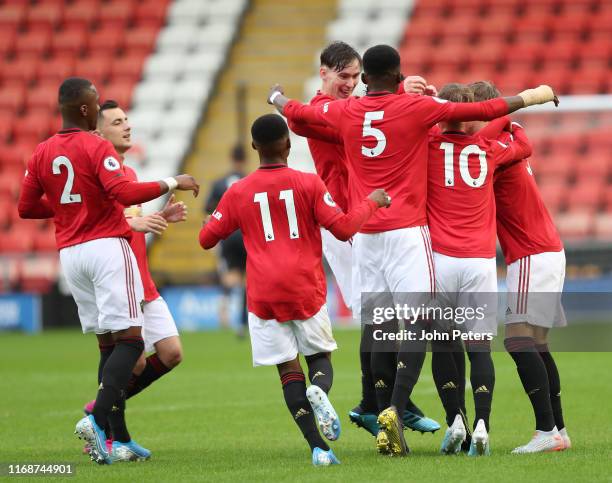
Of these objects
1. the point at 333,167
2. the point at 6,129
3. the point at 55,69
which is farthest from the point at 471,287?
the point at 55,69

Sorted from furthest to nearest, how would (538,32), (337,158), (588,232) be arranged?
(538,32), (588,232), (337,158)

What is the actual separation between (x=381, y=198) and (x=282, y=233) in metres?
0.55

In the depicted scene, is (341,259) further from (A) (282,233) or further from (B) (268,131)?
(B) (268,131)

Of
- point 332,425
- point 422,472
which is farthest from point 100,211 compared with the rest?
point 422,472

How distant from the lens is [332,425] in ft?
19.1

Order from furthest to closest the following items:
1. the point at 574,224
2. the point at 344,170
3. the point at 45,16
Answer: the point at 45,16 → the point at 574,224 → the point at 344,170

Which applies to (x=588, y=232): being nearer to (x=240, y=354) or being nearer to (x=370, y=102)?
(x=240, y=354)

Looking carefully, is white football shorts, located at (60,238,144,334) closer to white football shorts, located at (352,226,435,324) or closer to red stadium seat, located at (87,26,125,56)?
white football shorts, located at (352,226,435,324)

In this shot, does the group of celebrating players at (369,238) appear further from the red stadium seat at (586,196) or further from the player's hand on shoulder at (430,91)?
the red stadium seat at (586,196)

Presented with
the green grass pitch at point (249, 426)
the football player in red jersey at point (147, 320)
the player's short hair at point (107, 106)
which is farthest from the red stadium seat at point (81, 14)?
the football player in red jersey at point (147, 320)

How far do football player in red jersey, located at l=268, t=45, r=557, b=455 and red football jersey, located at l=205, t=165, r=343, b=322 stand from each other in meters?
0.40

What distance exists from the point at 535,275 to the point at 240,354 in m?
7.42

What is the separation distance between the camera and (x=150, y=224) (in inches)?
263

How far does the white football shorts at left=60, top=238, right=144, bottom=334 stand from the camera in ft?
21.3
